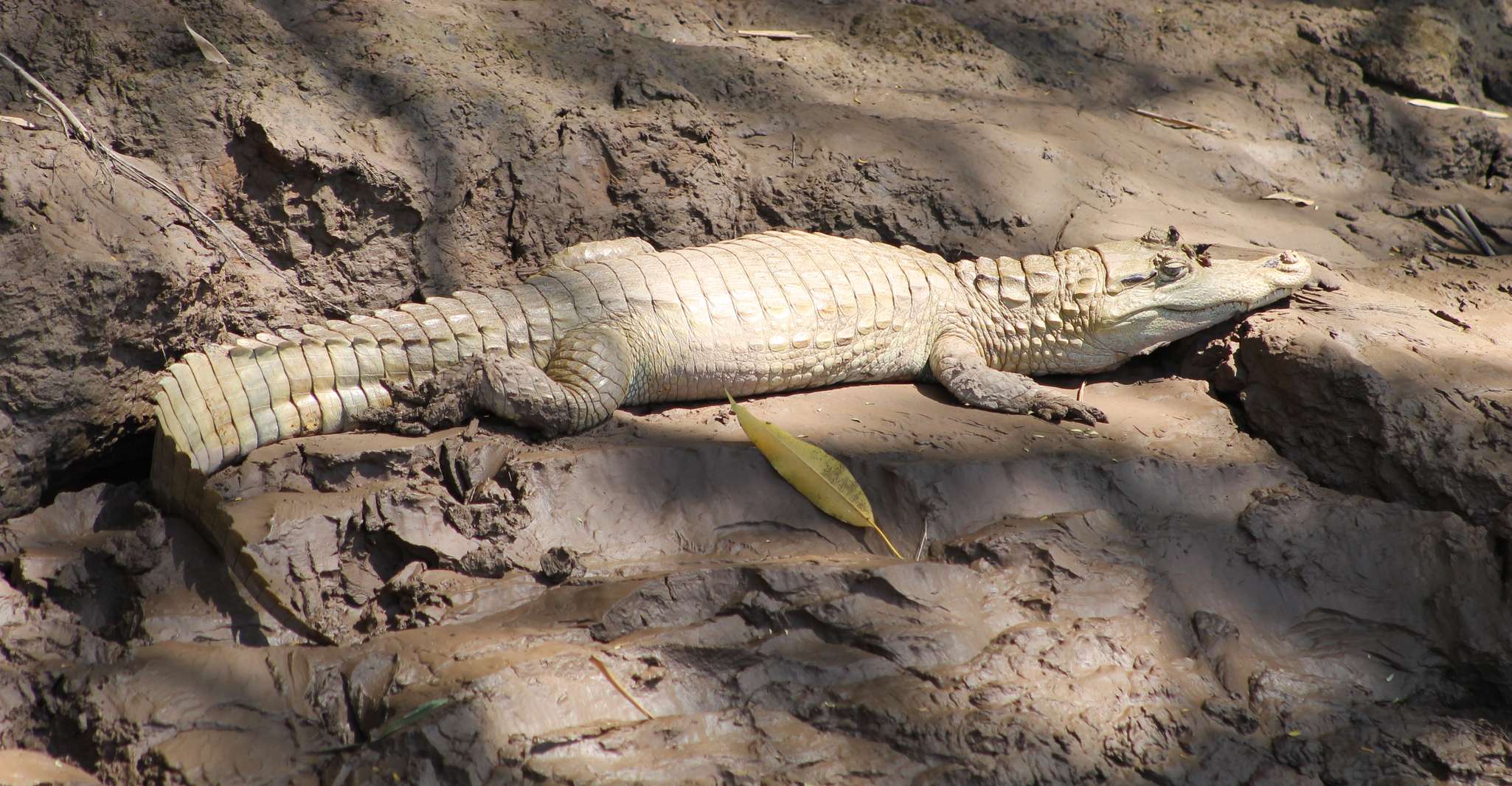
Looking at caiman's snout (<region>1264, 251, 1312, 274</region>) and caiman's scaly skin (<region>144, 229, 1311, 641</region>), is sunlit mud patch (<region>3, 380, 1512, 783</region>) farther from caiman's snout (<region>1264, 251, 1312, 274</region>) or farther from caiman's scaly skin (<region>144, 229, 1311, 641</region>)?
caiman's snout (<region>1264, 251, 1312, 274</region>)

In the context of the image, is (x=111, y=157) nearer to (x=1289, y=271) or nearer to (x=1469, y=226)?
(x=1289, y=271)

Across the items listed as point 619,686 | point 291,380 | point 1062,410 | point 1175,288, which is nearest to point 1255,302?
point 1175,288

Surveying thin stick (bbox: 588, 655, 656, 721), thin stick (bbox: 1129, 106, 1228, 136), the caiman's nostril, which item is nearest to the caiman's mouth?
the caiman's nostril

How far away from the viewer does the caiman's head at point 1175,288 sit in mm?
4617

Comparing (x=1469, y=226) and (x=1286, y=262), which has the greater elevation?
(x=1286, y=262)

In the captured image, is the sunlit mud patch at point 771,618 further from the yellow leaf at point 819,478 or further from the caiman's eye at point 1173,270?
the caiman's eye at point 1173,270

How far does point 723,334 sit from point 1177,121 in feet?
11.8

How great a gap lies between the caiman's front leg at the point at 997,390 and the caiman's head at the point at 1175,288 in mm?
593

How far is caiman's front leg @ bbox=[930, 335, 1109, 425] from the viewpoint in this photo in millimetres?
4305

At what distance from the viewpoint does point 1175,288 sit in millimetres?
4758

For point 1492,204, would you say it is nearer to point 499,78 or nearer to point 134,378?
point 499,78

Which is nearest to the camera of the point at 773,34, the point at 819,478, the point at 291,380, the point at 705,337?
the point at 819,478

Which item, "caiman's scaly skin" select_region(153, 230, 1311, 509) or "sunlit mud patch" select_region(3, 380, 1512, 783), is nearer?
"sunlit mud patch" select_region(3, 380, 1512, 783)

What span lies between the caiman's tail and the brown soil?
14cm
